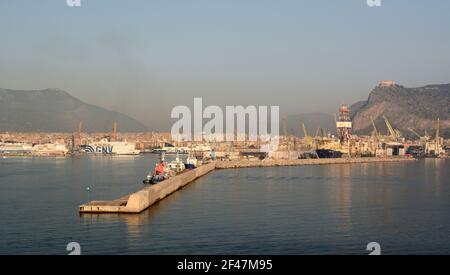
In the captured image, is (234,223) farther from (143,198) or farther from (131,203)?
(143,198)

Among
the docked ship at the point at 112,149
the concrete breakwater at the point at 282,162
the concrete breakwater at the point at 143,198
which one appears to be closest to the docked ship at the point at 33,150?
the docked ship at the point at 112,149

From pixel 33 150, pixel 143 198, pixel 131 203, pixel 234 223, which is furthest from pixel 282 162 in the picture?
pixel 33 150

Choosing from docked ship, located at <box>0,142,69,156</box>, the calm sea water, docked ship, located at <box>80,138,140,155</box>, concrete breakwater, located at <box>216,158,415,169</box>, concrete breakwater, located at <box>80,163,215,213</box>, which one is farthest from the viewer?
docked ship, located at <box>80,138,140,155</box>

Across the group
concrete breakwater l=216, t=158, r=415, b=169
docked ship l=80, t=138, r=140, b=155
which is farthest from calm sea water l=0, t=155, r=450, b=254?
docked ship l=80, t=138, r=140, b=155

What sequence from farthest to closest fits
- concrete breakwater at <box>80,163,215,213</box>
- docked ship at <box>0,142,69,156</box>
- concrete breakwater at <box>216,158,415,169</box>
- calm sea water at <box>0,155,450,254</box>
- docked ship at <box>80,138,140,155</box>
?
docked ship at <box>80,138,140,155</box>, docked ship at <box>0,142,69,156</box>, concrete breakwater at <box>216,158,415,169</box>, concrete breakwater at <box>80,163,215,213</box>, calm sea water at <box>0,155,450,254</box>

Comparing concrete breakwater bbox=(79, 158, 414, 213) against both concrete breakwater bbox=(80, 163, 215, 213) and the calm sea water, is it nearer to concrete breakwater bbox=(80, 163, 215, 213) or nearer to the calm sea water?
concrete breakwater bbox=(80, 163, 215, 213)

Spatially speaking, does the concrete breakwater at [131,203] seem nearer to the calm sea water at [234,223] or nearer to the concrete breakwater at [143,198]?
the concrete breakwater at [143,198]

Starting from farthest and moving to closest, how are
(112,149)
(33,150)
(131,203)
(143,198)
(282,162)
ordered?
(112,149), (33,150), (282,162), (143,198), (131,203)

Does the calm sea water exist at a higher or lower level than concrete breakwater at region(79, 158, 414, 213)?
lower

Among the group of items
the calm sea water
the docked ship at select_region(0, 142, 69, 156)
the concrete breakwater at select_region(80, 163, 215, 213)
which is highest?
the docked ship at select_region(0, 142, 69, 156)

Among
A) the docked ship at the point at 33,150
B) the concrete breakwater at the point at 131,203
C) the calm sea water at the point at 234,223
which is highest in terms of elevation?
the docked ship at the point at 33,150

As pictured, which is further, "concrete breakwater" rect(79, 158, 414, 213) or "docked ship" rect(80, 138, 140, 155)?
"docked ship" rect(80, 138, 140, 155)

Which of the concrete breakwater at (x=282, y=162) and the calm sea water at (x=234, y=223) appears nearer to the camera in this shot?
the calm sea water at (x=234, y=223)
